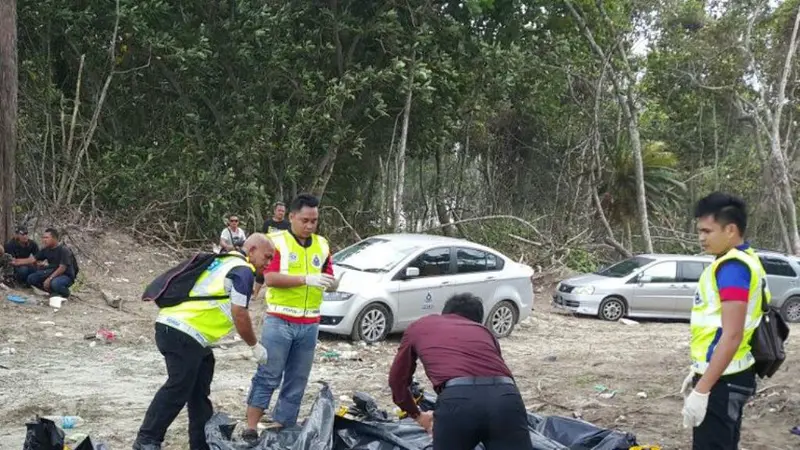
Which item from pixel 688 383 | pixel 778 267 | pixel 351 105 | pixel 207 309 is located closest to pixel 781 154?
pixel 778 267

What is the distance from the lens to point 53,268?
1231 centimetres

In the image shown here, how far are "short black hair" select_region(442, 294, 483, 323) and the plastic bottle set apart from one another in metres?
3.70

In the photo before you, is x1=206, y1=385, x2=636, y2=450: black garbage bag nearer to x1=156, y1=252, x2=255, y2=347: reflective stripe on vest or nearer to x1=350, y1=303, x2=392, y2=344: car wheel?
x1=156, y1=252, x2=255, y2=347: reflective stripe on vest

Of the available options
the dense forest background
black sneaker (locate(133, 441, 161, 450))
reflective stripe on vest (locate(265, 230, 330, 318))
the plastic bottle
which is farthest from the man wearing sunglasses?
black sneaker (locate(133, 441, 161, 450))

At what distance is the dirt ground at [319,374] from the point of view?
662 centimetres

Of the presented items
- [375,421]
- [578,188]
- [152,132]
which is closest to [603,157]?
[578,188]

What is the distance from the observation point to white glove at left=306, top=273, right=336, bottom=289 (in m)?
5.98

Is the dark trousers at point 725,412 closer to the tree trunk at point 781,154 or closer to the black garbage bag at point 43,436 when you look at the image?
the black garbage bag at point 43,436

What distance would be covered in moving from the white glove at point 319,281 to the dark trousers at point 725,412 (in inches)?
116

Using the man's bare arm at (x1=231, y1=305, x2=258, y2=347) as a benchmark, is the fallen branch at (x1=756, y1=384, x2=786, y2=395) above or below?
below

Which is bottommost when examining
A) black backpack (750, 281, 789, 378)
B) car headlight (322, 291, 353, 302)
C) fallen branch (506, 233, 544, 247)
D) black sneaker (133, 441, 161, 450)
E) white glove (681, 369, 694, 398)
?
black sneaker (133, 441, 161, 450)

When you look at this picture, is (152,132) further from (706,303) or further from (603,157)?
(706,303)

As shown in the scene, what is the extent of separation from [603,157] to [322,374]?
56.0 ft

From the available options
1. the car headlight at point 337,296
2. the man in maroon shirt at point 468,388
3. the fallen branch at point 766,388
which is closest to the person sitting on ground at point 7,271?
the car headlight at point 337,296
